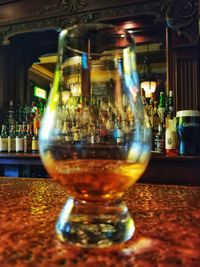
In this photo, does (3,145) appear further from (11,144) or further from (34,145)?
(34,145)

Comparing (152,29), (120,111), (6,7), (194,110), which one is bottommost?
(120,111)

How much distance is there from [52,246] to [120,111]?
0.16 metres

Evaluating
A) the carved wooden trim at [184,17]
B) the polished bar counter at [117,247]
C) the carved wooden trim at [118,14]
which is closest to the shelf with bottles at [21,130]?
the carved wooden trim at [118,14]

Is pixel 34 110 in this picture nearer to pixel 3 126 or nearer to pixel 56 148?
pixel 3 126

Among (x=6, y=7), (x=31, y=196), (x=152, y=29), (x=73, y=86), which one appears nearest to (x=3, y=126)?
(x=6, y=7)

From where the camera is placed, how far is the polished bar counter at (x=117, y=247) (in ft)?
0.78

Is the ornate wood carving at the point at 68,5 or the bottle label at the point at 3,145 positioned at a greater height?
the ornate wood carving at the point at 68,5

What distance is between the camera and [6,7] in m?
2.42

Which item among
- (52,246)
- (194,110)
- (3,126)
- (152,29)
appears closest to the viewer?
(52,246)

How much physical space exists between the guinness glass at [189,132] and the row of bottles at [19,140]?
97cm

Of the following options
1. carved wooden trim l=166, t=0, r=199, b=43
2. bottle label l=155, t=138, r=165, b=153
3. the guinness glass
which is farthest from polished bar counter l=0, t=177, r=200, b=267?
carved wooden trim l=166, t=0, r=199, b=43

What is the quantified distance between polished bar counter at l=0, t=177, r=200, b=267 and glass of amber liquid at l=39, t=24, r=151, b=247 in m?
0.02

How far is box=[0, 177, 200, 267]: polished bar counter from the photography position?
239 mm

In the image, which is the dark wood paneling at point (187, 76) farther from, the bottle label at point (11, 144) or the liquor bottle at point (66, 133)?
the liquor bottle at point (66, 133)
